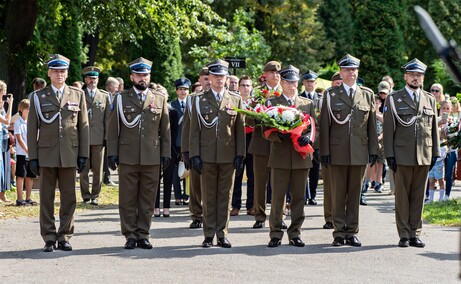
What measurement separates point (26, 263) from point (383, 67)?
126 ft

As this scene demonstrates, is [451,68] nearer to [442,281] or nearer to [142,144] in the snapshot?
[442,281]

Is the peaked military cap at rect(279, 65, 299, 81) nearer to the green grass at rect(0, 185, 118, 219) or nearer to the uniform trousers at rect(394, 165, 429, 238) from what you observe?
the uniform trousers at rect(394, 165, 429, 238)

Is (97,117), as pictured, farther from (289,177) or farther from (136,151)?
(289,177)

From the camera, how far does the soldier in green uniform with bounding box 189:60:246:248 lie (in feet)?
35.6

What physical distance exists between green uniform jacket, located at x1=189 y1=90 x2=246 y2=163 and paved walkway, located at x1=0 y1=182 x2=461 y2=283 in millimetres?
1136

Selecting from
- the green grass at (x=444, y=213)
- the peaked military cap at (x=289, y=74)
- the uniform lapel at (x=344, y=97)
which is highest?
the peaked military cap at (x=289, y=74)

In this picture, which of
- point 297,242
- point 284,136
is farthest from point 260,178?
point 297,242

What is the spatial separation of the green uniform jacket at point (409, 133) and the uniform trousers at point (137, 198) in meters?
2.96

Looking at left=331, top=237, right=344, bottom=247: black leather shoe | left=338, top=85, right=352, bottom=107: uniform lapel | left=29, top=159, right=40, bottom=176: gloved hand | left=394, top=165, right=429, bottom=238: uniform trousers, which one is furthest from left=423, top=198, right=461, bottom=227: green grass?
left=29, top=159, right=40, bottom=176: gloved hand

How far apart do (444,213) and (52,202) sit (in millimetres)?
7003

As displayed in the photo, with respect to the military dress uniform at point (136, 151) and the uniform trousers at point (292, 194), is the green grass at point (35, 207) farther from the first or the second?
the uniform trousers at point (292, 194)

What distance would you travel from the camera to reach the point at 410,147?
36.2 ft

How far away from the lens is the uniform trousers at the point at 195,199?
13016mm

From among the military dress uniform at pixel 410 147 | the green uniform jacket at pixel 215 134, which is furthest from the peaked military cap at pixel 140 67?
the military dress uniform at pixel 410 147
